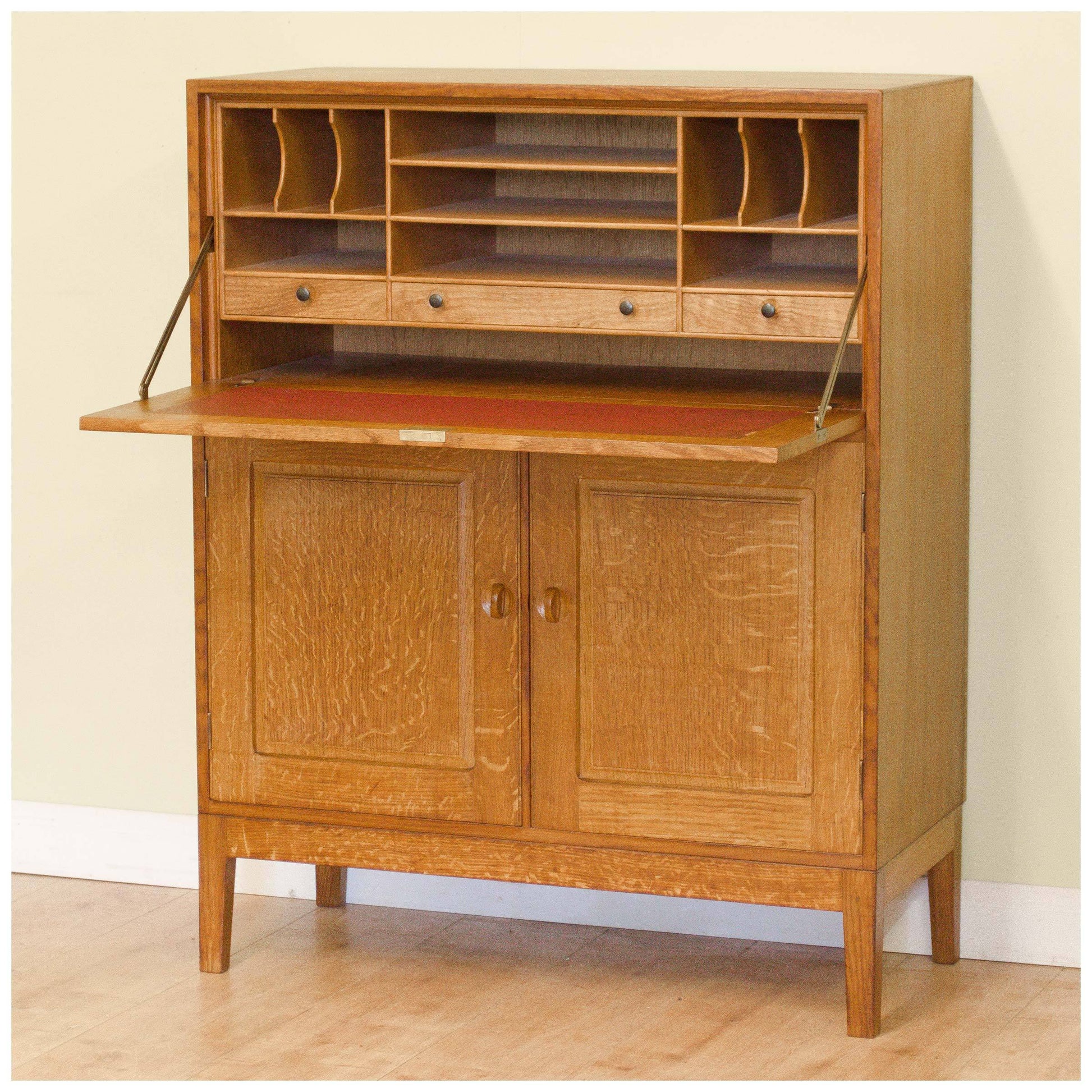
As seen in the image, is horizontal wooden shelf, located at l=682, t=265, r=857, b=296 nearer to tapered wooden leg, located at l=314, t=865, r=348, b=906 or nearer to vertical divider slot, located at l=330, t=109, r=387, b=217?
vertical divider slot, located at l=330, t=109, r=387, b=217

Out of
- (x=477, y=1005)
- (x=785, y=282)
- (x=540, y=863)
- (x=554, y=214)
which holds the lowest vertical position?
(x=477, y=1005)

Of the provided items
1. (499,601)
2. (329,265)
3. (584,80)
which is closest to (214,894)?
(499,601)

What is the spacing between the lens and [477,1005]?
400 cm

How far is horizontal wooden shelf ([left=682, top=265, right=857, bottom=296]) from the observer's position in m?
3.67

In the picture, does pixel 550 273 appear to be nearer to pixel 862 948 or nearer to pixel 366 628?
pixel 366 628

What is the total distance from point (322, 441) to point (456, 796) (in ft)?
2.44

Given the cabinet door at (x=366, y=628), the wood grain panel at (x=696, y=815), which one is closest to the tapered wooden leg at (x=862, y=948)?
the wood grain panel at (x=696, y=815)

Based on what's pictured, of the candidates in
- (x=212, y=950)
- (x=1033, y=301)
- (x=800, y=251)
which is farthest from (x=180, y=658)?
(x=1033, y=301)

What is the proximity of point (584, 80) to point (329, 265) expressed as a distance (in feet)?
2.01

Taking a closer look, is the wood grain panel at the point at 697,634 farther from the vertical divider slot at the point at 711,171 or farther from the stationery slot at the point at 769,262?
the vertical divider slot at the point at 711,171

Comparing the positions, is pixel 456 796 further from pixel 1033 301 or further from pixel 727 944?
pixel 1033 301

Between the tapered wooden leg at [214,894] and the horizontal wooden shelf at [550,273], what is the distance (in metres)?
1.17

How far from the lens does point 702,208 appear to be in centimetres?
375

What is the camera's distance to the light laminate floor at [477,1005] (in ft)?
12.2
